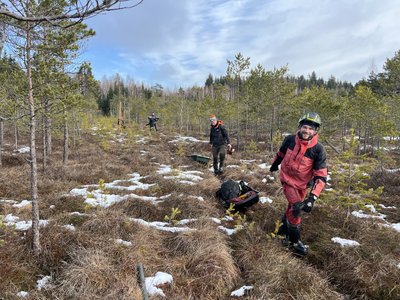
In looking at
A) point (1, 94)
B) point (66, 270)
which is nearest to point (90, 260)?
point (66, 270)

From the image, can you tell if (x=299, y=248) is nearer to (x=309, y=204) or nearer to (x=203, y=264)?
(x=309, y=204)

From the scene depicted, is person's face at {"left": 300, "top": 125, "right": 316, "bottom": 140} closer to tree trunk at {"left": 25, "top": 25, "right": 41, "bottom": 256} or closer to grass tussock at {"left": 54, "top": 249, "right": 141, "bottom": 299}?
grass tussock at {"left": 54, "top": 249, "right": 141, "bottom": 299}

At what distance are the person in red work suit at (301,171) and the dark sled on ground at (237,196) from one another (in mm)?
1484

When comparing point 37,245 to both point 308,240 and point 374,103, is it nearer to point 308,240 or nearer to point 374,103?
point 308,240

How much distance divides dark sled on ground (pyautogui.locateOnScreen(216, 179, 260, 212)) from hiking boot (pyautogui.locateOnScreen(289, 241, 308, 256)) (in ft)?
5.48

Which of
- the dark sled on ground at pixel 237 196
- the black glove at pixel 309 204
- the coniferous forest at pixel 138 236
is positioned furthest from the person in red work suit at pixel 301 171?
the dark sled on ground at pixel 237 196

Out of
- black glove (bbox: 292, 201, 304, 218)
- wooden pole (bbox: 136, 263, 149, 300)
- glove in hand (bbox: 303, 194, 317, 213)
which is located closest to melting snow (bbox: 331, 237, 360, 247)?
black glove (bbox: 292, 201, 304, 218)

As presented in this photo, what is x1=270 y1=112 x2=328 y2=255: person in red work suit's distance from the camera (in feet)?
13.3

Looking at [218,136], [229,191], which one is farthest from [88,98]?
[229,191]

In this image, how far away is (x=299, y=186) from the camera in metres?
4.27

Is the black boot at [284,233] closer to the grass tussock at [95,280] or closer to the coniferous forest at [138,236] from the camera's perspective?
the coniferous forest at [138,236]

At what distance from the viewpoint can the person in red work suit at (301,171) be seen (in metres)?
4.06

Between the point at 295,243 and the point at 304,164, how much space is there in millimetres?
1278

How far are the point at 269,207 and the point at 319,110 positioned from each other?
535 inches
